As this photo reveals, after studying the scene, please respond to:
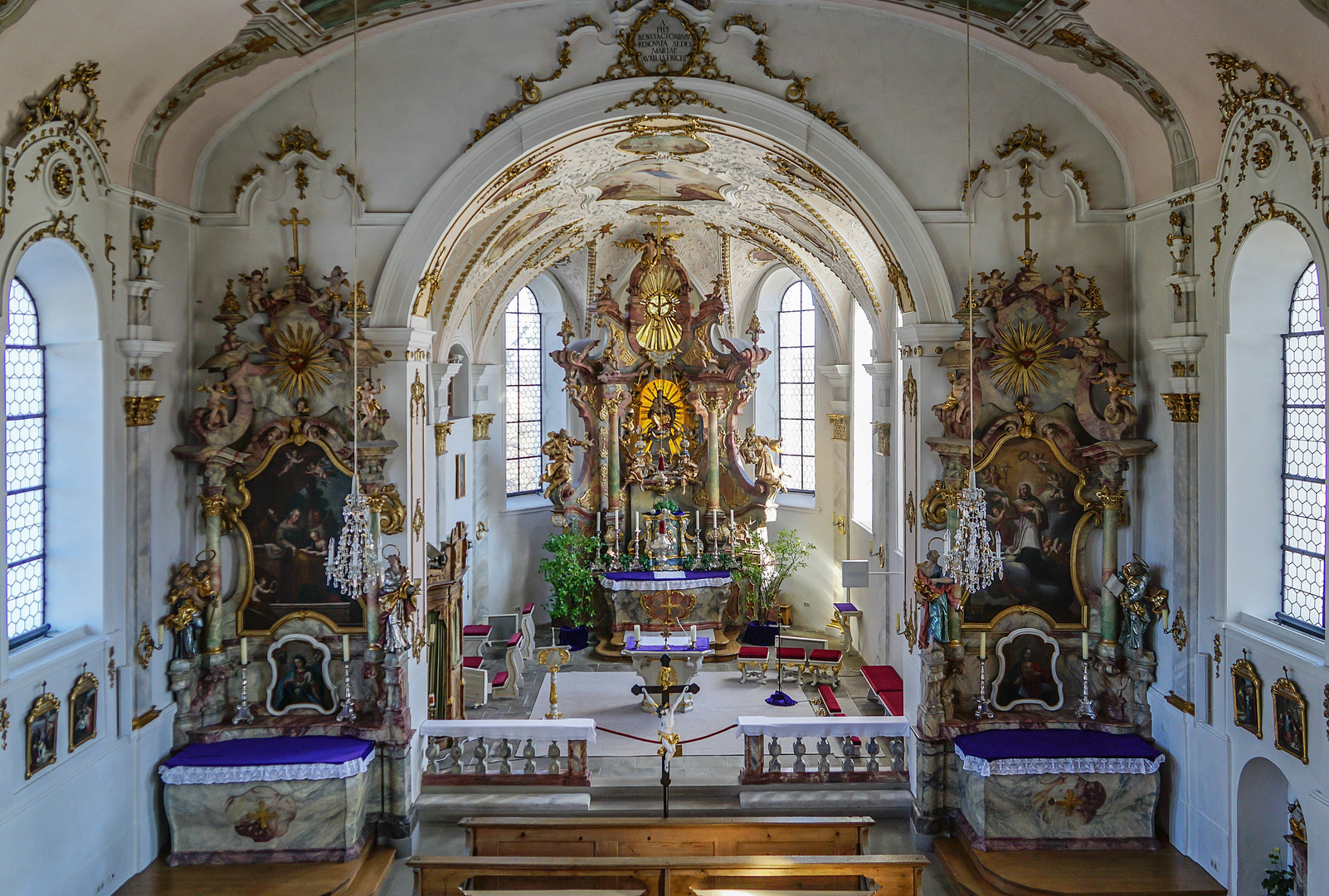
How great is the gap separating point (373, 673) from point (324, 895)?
212 centimetres

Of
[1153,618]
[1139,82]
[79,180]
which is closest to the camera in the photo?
[79,180]

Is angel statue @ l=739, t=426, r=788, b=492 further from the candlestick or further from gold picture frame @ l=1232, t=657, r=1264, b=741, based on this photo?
gold picture frame @ l=1232, t=657, r=1264, b=741

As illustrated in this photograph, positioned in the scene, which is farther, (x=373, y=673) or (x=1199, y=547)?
(x=373, y=673)

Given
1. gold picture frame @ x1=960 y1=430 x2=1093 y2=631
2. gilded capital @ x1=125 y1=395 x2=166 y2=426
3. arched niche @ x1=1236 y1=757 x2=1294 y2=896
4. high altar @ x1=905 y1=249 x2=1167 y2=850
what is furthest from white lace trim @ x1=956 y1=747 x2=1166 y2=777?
gilded capital @ x1=125 y1=395 x2=166 y2=426

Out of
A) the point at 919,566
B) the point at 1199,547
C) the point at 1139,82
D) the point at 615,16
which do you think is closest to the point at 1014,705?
the point at 919,566

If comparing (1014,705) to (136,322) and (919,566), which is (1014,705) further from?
(136,322)

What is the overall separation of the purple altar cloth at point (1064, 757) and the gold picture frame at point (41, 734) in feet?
25.9

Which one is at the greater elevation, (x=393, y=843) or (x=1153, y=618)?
(x=1153, y=618)

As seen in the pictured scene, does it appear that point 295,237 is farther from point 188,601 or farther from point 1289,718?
point 1289,718

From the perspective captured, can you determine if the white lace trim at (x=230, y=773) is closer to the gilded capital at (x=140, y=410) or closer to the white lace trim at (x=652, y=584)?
the gilded capital at (x=140, y=410)

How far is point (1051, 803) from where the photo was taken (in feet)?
31.2

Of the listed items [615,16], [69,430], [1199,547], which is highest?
[615,16]

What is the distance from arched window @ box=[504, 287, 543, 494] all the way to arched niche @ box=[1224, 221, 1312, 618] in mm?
13712

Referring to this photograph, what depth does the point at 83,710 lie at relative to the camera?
8.54 meters
